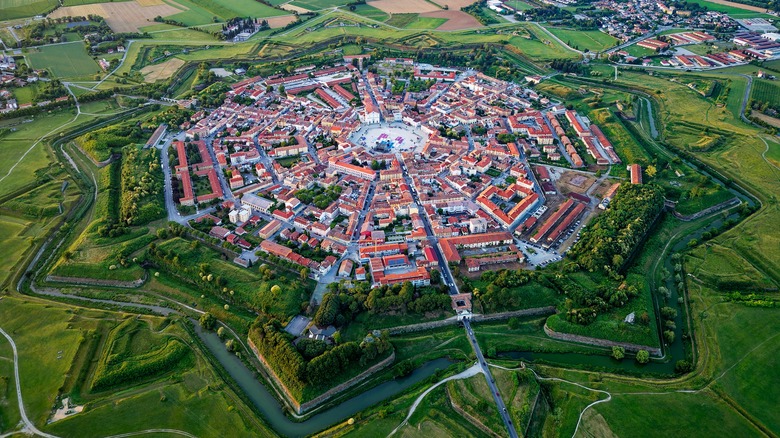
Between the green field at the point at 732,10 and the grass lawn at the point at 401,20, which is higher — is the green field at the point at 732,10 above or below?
below

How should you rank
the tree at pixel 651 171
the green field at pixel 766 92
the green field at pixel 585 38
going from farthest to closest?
the green field at pixel 585 38 < the green field at pixel 766 92 < the tree at pixel 651 171

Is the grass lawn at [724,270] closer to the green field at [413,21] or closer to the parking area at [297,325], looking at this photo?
the parking area at [297,325]

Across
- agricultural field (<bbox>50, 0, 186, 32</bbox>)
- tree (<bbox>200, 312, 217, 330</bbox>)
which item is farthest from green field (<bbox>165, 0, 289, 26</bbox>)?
tree (<bbox>200, 312, 217, 330</bbox>)

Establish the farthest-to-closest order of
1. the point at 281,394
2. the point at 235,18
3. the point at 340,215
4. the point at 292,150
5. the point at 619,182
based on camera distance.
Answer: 1. the point at 235,18
2. the point at 292,150
3. the point at 619,182
4. the point at 340,215
5. the point at 281,394

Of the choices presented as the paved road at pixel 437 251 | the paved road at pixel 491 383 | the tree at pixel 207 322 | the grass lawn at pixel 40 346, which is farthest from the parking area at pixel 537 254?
the grass lawn at pixel 40 346

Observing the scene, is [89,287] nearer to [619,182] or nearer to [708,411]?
[708,411]

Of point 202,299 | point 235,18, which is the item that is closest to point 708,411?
point 202,299

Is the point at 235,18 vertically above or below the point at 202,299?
above
